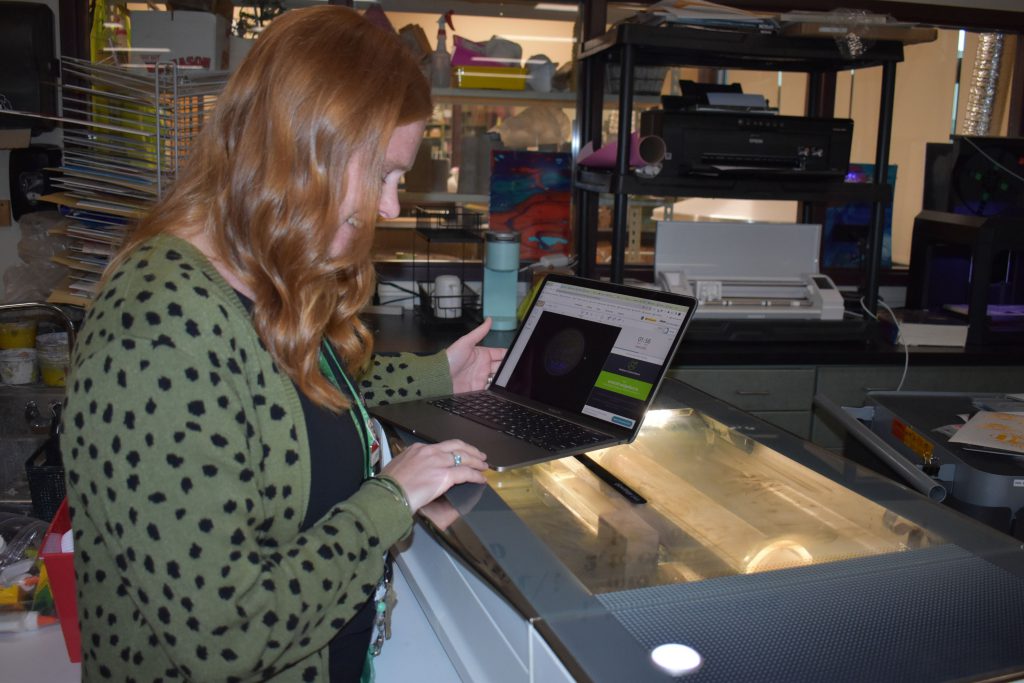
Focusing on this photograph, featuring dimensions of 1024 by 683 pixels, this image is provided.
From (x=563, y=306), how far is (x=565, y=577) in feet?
2.27

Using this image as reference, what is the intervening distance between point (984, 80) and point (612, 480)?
2.80m

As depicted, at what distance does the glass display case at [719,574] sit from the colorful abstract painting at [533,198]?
1.79 metres

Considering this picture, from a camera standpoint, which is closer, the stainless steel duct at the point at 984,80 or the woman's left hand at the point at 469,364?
the woman's left hand at the point at 469,364

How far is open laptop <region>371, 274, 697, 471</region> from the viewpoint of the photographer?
128 centimetres

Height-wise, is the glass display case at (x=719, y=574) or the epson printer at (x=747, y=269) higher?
the epson printer at (x=747, y=269)

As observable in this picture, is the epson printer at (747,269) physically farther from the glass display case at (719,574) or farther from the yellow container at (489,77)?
the glass display case at (719,574)

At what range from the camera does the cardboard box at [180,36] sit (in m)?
2.62

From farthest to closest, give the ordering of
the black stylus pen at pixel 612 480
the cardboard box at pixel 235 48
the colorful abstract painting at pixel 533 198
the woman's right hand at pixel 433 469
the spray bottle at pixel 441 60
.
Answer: the colorful abstract painting at pixel 533 198 → the spray bottle at pixel 441 60 → the cardboard box at pixel 235 48 → the black stylus pen at pixel 612 480 → the woman's right hand at pixel 433 469

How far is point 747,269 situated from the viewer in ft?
8.82

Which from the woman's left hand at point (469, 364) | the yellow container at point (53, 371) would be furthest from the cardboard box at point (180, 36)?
the woman's left hand at point (469, 364)

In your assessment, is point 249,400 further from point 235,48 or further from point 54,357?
point 235,48

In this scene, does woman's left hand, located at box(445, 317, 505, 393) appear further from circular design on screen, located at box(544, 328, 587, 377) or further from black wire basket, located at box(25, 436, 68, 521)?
black wire basket, located at box(25, 436, 68, 521)

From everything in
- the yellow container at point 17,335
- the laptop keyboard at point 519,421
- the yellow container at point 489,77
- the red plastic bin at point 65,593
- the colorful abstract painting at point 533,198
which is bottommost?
the red plastic bin at point 65,593

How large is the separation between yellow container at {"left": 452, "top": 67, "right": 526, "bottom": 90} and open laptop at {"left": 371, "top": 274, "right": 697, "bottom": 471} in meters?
1.54
